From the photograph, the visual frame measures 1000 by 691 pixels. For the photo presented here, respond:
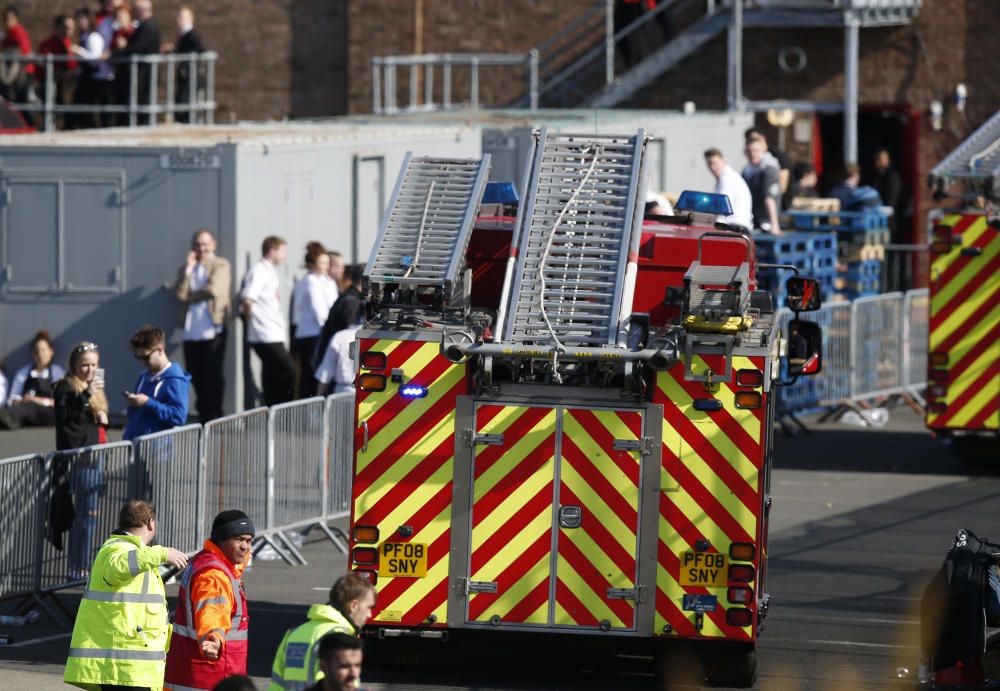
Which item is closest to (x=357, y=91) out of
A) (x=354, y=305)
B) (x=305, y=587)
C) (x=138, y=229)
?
(x=138, y=229)

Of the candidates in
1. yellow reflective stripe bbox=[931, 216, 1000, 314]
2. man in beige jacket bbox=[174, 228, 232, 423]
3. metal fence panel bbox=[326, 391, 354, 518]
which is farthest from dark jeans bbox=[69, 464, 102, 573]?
yellow reflective stripe bbox=[931, 216, 1000, 314]

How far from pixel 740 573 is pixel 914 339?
13.0 m

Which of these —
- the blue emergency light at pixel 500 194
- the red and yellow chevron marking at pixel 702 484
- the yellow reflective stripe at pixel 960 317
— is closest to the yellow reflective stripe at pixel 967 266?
the yellow reflective stripe at pixel 960 317

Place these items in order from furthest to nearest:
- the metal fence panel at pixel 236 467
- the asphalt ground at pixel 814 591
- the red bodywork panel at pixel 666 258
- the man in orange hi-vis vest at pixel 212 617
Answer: the metal fence panel at pixel 236 467 → the red bodywork panel at pixel 666 258 → the asphalt ground at pixel 814 591 → the man in orange hi-vis vest at pixel 212 617

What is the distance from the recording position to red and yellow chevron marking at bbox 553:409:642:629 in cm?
1086

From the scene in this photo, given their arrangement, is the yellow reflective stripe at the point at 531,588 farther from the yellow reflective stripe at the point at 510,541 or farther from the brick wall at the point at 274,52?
the brick wall at the point at 274,52

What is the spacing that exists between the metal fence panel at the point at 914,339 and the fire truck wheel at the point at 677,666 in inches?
488

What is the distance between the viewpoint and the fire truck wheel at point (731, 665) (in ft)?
36.4

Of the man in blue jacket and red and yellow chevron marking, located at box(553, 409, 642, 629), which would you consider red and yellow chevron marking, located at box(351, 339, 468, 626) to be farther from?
the man in blue jacket

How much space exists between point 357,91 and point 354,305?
19.9 metres

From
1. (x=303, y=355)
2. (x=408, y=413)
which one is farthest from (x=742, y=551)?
(x=303, y=355)

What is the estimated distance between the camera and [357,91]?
122ft

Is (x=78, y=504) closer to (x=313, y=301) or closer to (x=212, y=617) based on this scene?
(x=212, y=617)

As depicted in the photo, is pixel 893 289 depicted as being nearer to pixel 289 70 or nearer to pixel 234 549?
pixel 289 70
